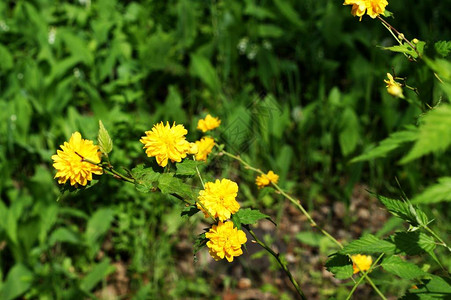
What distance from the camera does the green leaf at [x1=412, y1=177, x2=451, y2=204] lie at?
614 mm

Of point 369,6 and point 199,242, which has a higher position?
point 369,6

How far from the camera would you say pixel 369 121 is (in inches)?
106

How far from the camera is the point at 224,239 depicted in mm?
925

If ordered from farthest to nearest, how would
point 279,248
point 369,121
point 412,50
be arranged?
point 369,121, point 279,248, point 412,50

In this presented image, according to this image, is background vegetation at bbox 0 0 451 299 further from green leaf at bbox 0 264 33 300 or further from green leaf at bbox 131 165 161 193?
green leaf at bbox 131 165 161 193

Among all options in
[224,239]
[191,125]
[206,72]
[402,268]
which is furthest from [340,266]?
[206,72]

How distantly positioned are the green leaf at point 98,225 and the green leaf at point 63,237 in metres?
0.05

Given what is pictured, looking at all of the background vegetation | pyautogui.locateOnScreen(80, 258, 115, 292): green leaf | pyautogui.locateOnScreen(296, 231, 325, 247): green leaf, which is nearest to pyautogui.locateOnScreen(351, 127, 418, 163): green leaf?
the background vegetation

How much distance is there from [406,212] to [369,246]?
0.10 m

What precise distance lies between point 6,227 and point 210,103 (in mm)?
1229

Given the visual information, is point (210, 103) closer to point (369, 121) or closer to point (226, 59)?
point (226, 59)

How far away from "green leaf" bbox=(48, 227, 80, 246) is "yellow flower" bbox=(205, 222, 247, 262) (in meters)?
1.39

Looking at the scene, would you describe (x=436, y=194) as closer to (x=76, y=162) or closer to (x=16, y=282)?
(x=76, y=162)

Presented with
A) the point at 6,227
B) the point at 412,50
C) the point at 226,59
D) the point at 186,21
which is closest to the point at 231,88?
the point at 226,59
